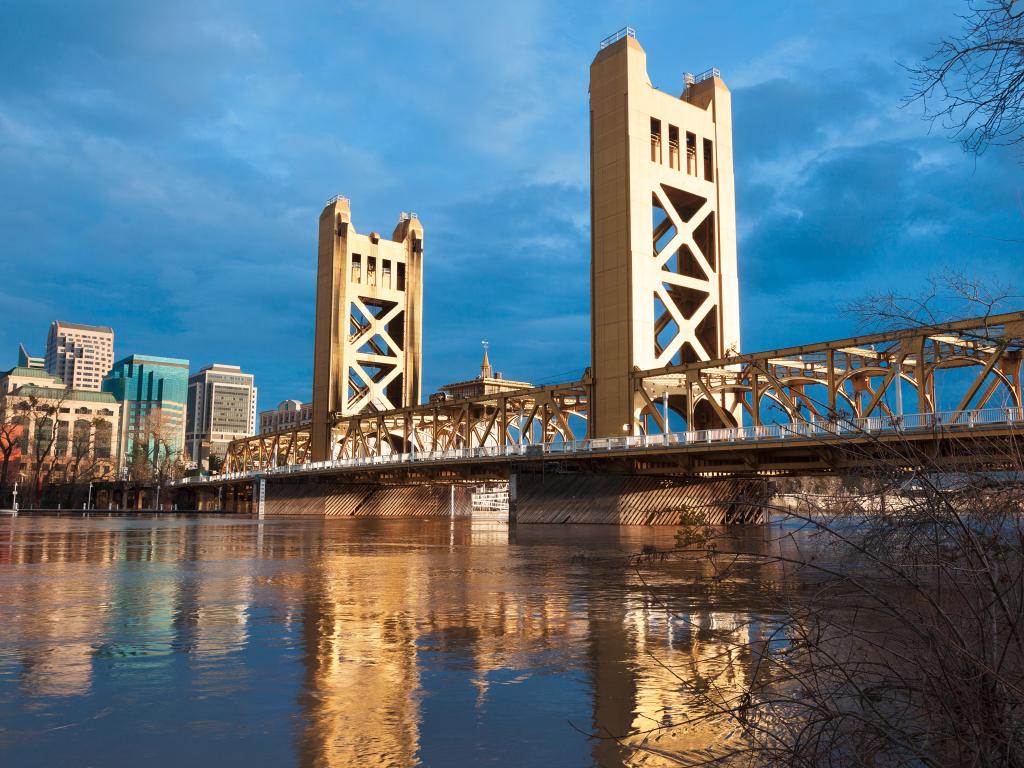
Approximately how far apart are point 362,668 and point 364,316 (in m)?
101

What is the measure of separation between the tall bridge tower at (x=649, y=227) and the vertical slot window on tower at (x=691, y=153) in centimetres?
7

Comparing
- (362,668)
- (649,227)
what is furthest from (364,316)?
(362,668)

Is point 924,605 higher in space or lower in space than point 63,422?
lower

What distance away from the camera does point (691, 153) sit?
219 feet

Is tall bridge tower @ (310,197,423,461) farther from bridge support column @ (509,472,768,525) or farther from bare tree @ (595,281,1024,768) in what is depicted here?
bare tree @ (595,281,1024,768)

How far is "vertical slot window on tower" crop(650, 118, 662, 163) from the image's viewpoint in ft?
205

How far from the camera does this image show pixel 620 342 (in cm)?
5716

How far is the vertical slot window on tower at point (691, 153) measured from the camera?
2611 inches

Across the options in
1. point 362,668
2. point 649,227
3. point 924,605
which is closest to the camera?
point 924,605

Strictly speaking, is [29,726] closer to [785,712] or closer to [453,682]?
[453,682]

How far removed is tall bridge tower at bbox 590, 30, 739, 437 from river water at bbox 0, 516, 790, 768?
133ft

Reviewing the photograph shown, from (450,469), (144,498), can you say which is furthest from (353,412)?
(144,498)

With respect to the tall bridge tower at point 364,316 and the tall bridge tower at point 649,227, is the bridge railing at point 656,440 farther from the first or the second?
the tall bridge tower at point 364,316

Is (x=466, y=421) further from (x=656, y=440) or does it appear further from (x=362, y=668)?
(x=362, y=668)
